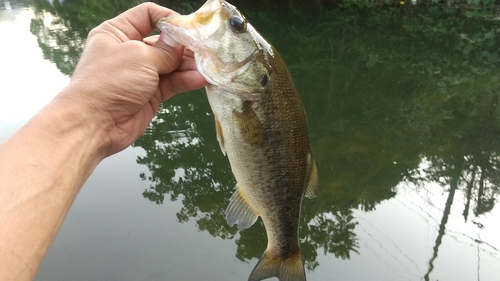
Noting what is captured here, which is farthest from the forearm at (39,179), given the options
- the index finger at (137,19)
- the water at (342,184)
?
the water at (342,184)

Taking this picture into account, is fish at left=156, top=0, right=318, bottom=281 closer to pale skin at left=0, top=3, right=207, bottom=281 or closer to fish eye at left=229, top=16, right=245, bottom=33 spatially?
fish eye at left=229, top=16, right=245, bottom=33

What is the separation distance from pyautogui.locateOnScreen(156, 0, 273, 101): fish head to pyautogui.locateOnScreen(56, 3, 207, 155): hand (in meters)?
0.19

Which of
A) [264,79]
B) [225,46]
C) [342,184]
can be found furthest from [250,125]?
[342,184]

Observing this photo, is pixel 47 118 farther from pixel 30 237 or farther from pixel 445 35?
pixel 445 35

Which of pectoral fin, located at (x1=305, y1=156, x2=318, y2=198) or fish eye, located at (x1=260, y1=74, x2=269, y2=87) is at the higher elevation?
fish eye, located at (x1=260, y1=74, x2=269, y2=87)

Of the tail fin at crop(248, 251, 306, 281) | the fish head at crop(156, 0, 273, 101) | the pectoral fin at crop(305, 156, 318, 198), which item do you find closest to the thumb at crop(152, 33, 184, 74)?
the fish head at crop(156, 0, 273, 101)

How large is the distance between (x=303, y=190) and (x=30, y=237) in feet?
4.14

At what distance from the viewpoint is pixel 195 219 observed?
441 centimetres

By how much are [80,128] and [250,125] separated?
31.5 inches

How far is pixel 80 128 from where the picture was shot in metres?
1.68

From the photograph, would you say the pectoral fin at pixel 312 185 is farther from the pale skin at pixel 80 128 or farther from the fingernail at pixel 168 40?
the fingernail at pixel 168 40

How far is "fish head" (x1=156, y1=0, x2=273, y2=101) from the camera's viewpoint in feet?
5.43

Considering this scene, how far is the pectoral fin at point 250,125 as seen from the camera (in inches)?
68.8

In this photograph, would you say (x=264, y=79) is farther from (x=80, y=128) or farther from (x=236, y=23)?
(x=80, y=128)
